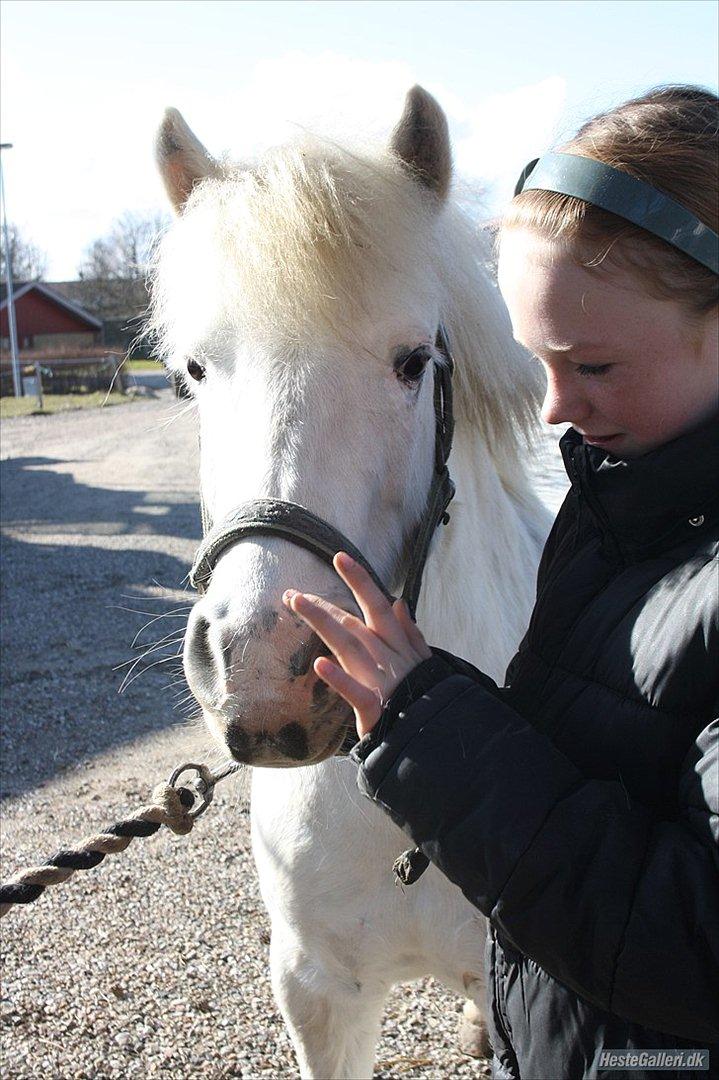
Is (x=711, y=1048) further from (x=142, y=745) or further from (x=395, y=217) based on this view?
(x=142, y=745)

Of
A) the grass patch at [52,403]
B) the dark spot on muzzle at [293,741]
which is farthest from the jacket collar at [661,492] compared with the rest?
the grass patch at [52,403]

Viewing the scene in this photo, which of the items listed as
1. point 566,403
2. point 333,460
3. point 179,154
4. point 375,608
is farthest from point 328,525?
point 179,154

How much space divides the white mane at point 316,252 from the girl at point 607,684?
1.24 ft

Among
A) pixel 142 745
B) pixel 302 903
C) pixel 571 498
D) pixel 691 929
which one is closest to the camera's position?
pixel 691 929

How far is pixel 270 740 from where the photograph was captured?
4.33 feet

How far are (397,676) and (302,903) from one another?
102 centimetres

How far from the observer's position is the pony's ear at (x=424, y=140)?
68.1 inches

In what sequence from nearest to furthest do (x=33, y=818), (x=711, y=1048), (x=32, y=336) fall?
(x=711, y=1048)
(x=33, y=818)
(x=32, y=336)

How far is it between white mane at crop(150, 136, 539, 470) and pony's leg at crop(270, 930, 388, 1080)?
1349 mm

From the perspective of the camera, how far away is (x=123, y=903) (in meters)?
3.66

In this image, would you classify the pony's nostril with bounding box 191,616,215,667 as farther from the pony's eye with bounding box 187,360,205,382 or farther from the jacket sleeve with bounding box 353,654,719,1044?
the pony's eye with bounding box 187,360,205,382

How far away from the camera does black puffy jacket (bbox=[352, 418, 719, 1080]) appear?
39.6 inches

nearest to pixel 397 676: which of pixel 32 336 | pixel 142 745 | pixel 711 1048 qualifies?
pixel 711 1048

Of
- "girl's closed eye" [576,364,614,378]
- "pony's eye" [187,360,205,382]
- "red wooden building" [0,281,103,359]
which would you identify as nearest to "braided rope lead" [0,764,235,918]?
"pony's eye" [187,360,205,382]
